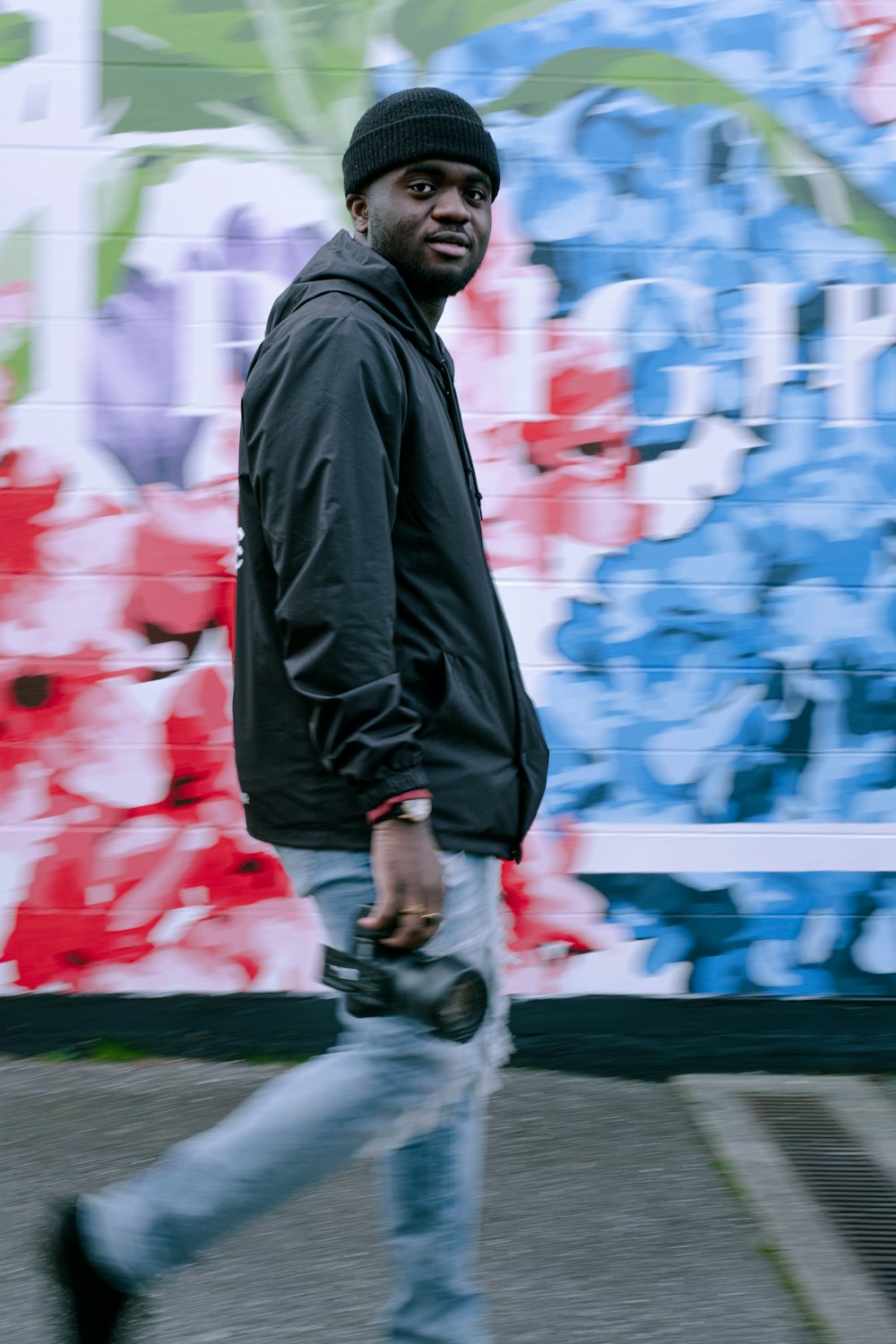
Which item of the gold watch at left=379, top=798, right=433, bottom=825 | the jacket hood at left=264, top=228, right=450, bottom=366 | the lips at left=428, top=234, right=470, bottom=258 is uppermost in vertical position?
the lips at left=428, top=234, right=470, bottom=258

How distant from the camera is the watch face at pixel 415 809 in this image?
79.4 inches

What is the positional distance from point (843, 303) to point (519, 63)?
1.05m

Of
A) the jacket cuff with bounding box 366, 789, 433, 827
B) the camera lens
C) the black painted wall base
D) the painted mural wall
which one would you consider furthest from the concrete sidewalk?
the jacket cuff with bounding box 366, 789, 433, 827

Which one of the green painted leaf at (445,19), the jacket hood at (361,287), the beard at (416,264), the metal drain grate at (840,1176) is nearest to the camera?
the jacket hood at (361,287)

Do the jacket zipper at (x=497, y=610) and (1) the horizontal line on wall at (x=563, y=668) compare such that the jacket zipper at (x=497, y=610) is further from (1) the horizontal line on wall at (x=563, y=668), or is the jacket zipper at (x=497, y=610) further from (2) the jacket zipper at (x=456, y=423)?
(1) the horizontal line on wall at (x=563, y=668)

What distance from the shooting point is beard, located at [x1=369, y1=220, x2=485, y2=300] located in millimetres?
2303

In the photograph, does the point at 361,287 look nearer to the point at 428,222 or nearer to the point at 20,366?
the point at 428,222

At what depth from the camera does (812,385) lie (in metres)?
3.97

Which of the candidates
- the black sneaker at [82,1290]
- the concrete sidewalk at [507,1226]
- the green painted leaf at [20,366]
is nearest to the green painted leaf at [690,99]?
the green painted leaf at [20,366]

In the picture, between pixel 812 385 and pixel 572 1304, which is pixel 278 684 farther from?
pixel 812 385

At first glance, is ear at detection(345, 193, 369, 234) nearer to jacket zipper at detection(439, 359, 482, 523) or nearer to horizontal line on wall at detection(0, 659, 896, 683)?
jacket zipper at detection(439, 359, 482, 523)

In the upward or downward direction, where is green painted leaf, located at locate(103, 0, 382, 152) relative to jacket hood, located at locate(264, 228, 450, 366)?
upward

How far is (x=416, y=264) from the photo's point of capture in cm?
231

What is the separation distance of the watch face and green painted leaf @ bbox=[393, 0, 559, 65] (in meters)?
2.56
